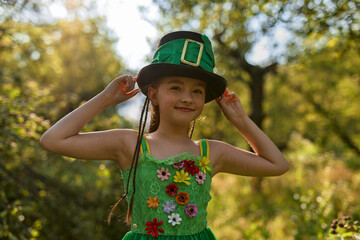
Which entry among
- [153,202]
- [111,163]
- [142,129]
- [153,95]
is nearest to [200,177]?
[153,202]

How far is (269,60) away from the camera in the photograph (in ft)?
28.4

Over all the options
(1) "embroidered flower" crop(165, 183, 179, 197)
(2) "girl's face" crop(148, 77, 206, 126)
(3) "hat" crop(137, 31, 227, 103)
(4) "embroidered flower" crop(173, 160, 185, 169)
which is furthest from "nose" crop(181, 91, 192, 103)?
(1) "embroidered flower" crop(165, 183, 179, 197)

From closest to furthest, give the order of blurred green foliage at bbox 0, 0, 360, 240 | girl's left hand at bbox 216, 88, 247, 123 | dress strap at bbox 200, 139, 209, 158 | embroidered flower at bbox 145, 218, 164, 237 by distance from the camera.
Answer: embroidered flower at bbox 145, 218, 164, 237, dress strap at bbox 200, 139, 209, 158, girl's left hand at bbox 216, 88, 247, 123, blurred green foliage at bbox 0, 0, 360, 240

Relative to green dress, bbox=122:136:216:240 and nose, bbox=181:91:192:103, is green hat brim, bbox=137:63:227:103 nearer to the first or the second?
nose, bbox=181:91:192:103

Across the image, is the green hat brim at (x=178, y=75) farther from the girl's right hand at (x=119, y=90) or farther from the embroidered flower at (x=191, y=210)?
the embroidered flower at (x=191, y=210)

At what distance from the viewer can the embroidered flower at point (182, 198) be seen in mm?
1909

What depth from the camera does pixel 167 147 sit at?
2.04 meters

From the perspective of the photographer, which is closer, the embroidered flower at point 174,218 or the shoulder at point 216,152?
the embroidered flower at point 174,218

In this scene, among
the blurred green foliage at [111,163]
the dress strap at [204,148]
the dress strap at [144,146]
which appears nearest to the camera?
the dress strap at [144,146]

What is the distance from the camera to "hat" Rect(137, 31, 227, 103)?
1.92 meters

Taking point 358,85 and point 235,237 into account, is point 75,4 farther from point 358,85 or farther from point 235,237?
point 358,85

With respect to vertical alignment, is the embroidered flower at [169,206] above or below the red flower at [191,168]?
below

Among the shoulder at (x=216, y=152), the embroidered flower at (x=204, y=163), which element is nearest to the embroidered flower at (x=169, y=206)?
the embroidered flower at (x=204, y=163)

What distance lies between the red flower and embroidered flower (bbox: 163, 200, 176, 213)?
0.19 m
